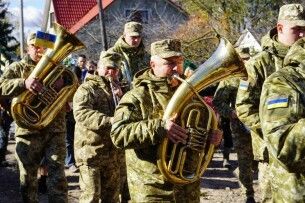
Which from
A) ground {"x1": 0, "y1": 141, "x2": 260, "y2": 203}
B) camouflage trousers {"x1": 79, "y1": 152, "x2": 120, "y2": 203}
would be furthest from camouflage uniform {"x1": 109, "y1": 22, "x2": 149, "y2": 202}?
ground {"x1": 0, "y1": 141, "x2": 260, "y2": 203}

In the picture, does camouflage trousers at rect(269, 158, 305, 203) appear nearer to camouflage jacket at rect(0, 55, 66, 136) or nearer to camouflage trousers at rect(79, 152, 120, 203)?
camouflage trousers at rect(79, 152, 120, 203)

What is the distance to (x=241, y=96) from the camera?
6098 mm

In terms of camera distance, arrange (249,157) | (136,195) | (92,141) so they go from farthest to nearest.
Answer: (249,157) → (92,141) → (136,195)

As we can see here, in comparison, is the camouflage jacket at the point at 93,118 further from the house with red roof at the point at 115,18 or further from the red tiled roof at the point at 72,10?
the red tiled roof at the point at 72,10

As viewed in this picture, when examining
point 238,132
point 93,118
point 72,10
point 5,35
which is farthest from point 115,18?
point 93,118

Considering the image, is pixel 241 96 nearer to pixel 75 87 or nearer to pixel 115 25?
pixel 75 87

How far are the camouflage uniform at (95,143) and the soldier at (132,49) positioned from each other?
1.00m

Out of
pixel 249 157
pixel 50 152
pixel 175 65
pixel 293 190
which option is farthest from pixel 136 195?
pixel 249 157

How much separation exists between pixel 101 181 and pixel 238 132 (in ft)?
8.48

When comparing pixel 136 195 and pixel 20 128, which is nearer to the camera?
pixel 136 195

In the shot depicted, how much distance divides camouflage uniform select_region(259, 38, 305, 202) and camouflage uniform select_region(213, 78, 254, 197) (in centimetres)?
463

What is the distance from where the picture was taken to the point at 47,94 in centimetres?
711

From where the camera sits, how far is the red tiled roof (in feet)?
130

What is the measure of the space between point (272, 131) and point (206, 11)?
100 feet
